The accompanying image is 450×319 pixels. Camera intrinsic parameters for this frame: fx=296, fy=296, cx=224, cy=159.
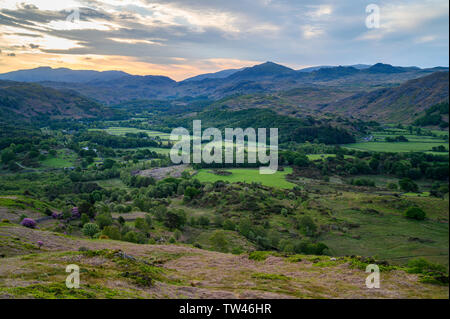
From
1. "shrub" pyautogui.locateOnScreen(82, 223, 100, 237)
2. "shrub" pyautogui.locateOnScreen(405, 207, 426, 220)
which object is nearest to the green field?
"shrub" pyautogui.locateOnScreen(405, 207, 426, 220)

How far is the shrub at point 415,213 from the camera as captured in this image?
69262 mm

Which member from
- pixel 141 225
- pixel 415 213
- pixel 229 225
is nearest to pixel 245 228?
pixel 229 225

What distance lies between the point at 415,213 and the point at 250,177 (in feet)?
224

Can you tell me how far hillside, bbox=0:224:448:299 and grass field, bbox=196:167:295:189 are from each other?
251 feet

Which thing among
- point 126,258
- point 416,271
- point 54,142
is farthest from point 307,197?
point 54,142

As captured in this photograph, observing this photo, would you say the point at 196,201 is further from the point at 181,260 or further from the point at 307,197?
the point at 181,260

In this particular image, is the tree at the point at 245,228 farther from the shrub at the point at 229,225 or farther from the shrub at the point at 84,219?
the shrub at the point at 84,219

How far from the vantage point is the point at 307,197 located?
9950cm

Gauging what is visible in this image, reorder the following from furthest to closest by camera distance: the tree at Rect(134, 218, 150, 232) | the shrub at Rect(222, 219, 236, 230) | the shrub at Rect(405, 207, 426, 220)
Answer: the shrub at Rect(222, 219, 236, 230)
the shrub at Rect(405, 207, 426, 220)
the tree at Rect(134, 218, 150, 232)

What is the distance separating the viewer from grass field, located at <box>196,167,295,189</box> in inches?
4733

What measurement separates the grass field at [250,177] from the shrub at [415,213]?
153 ft

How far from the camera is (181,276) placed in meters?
34.5

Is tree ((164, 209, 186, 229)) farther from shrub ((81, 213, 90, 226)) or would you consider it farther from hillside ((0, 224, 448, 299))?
hillside ((0, 224, 448, 299))
